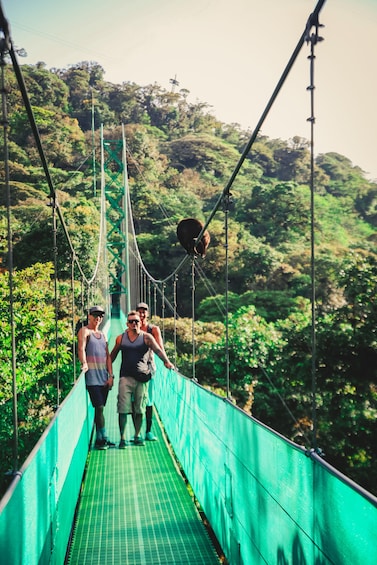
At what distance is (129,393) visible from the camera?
3.91 m

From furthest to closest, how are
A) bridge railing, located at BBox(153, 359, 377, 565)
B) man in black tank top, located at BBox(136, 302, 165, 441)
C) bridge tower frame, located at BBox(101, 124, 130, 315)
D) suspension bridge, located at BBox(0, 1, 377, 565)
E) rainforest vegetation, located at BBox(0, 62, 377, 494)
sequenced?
bridge tower frame, located at BBox(101, 124, 130, 315) < rainforest vegetation, located at BBox(0, 62, 377, 494) < man in black tank top, located at BBox(136, 302, 165, 441) < suspension bridge, located at BBox(0, 1, 377, 565) < bridge railing, located at BBox(153, 359, 377, 565)

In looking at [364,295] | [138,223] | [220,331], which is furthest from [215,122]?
[364,295]

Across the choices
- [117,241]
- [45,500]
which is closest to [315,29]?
[45,500]

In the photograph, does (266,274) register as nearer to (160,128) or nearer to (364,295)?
(364,295)

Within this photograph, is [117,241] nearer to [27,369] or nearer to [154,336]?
[27,369]

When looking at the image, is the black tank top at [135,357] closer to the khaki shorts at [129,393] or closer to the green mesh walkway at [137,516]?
the khaki shorts at [129,393]

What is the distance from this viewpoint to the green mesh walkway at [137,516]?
7.98ft

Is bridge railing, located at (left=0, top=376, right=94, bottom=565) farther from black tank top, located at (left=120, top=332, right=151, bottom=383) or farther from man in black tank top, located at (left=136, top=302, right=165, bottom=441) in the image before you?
man in black tank top, located at (left=136, top=302, right=165, bottom=441)

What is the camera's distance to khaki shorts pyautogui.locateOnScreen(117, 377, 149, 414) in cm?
388

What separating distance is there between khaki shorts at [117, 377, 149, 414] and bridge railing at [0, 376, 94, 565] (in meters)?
1.00

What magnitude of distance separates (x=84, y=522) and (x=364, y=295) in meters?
8.55

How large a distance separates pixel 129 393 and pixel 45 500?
7.00ft

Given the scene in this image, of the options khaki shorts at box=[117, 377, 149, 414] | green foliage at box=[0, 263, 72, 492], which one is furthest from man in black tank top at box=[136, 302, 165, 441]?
green foliage at box=[0, 263, 72, 492]

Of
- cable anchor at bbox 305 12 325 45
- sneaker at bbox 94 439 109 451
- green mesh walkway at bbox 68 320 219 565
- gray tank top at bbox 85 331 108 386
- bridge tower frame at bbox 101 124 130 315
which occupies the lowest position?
green mesh walkway at bbox 68 320 219 565
